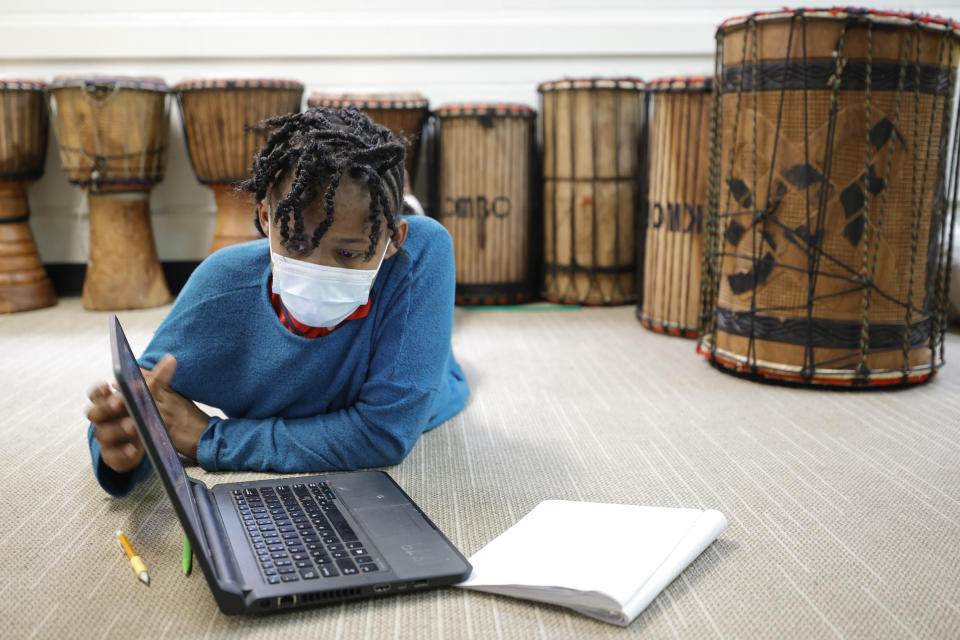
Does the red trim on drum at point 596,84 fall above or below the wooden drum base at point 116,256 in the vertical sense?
above

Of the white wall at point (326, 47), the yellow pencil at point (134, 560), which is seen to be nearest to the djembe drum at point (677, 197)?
the white wall at point (326, 47)

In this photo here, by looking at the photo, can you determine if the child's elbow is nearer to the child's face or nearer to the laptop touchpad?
the laptop touchpad

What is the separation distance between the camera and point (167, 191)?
385cm

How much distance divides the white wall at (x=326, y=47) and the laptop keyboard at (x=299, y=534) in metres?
2.78

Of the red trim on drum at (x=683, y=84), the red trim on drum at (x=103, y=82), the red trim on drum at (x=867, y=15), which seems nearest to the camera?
the red trim on drum at (x=867, y=15)

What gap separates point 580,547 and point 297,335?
2.13ft

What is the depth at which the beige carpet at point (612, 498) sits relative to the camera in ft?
3.60

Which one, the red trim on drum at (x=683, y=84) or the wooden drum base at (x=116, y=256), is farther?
the wooden drum base at (x=116, y=256)

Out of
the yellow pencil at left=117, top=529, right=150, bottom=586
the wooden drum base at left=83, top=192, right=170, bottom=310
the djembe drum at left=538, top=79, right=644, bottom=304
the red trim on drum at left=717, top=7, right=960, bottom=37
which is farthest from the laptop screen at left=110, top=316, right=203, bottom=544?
the djembe drum at left=538, top=79, right=644, bottom=304

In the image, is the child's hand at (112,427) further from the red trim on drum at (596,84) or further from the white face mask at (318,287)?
the red trim on drum at (596,84)

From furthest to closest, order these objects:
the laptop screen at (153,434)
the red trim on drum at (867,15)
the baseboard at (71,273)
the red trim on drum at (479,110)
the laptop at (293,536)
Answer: the baseboard at (71,273)
the red trim on drum at (479,110)
the red trim on drum at (867,15)
the laptop at (293,536)
the laptop screen at (153,434)

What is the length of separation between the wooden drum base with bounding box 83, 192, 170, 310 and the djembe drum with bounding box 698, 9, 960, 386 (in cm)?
247

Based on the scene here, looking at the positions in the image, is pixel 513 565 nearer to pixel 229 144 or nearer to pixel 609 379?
pixel 609 379

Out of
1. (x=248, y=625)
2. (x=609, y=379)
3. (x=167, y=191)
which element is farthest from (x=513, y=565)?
(x=167, y=191)
